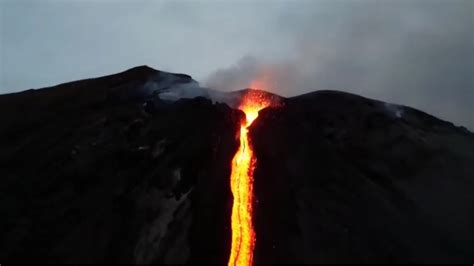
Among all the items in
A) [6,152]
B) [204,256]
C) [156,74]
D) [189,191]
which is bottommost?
[204,256]

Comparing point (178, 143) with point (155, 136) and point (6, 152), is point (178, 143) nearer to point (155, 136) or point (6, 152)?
point (155, 136)

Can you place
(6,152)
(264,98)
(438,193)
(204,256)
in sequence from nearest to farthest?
1. (204,256)
2. (438,193)
3. (6,152)
4. (264,98)

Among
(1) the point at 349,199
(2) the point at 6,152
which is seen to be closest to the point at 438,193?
(1) the point at 349,199

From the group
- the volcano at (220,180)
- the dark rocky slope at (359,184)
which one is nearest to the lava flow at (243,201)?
the volcano at (220,180)

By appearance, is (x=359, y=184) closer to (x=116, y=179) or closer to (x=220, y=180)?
(x=220, y=180)

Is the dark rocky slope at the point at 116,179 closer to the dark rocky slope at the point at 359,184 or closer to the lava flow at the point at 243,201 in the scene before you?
the lava flow at the point at 243,201

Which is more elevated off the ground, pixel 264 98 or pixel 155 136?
pixel 264 98

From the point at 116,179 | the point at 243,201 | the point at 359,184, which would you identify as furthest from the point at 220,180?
the point at 359,184

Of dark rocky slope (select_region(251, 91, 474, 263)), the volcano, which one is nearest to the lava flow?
the volcano
